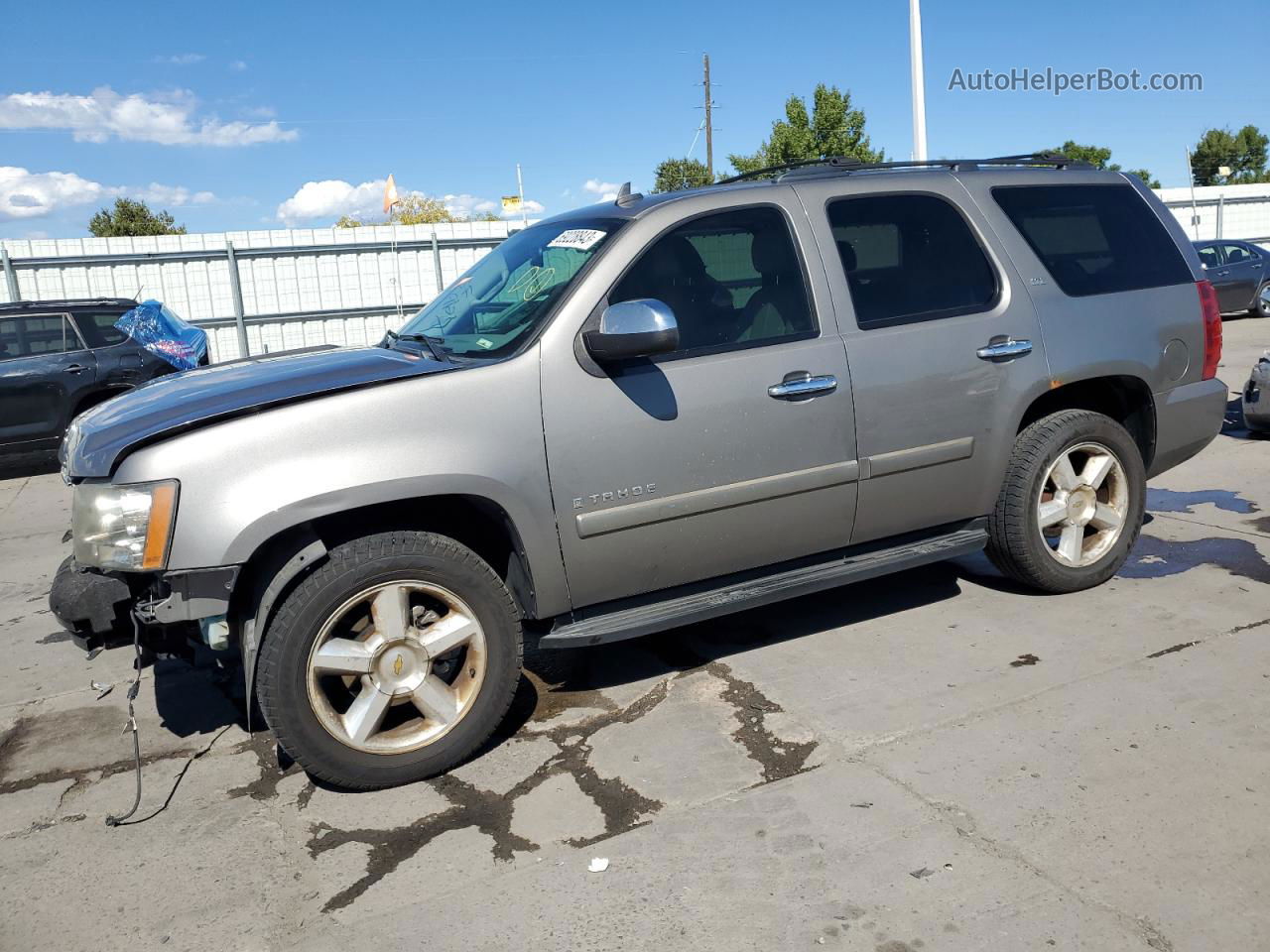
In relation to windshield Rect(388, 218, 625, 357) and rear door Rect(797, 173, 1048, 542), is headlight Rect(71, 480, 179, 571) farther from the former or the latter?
rear door Rect(797, 173, 1048, 542)

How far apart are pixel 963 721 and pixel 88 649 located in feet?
9.75

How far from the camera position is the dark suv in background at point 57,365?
9.91 m

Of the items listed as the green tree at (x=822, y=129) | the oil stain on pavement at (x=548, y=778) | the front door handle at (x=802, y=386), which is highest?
the green tree at (x=822, y=129)

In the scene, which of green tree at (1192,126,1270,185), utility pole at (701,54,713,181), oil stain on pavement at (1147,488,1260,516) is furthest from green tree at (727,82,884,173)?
green tree at (1192,126,1270,185)

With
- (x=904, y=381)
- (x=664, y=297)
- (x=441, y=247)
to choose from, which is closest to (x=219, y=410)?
(x=664, y=297)

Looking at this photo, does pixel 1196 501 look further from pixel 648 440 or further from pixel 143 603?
pixel 143 603

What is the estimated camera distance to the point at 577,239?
13.2 ft

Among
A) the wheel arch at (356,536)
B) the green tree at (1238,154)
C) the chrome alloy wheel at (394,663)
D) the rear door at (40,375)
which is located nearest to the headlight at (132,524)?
the wheel arch at (356,536)

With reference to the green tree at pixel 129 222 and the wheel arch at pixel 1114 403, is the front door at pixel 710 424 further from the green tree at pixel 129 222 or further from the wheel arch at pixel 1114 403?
the green tree at pixel 129 222

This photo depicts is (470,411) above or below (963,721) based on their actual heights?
above

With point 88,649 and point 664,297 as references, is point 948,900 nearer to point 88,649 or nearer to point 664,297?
point 664,297

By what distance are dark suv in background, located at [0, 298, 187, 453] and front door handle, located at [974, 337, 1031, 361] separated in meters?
8.92

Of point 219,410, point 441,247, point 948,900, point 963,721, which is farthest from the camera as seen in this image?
point 441,247

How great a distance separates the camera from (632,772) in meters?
3.40
